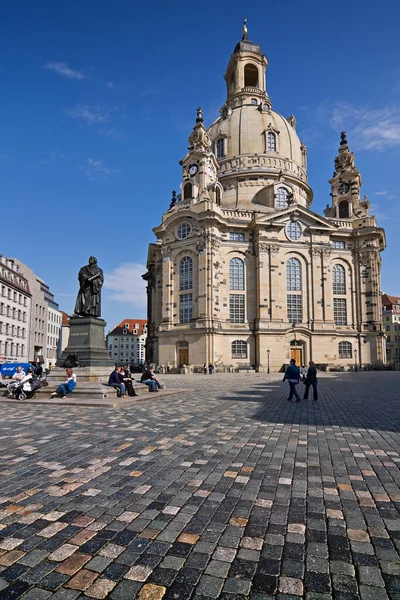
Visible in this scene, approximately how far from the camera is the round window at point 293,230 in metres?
53.8

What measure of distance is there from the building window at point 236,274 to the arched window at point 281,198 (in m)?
11.2

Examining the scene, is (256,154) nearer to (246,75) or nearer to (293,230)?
(293,230)

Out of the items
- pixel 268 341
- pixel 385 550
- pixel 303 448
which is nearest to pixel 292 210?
pixel 268 341

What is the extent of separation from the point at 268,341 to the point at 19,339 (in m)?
36.8

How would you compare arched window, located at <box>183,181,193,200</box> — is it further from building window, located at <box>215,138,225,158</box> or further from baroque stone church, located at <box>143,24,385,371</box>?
building window, located at <box>215,138,225,158</box>

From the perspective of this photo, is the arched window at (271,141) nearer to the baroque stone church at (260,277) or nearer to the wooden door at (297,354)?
the baroque stone church at (260,277)

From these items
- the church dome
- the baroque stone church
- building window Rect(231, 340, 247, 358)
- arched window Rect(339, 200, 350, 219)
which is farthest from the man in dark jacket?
arched window Rect(339, 200, 350, 219)

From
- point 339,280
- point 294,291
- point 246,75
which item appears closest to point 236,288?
point 294,291

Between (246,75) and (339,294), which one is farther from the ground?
(246,75)

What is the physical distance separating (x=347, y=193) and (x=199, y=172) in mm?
23476

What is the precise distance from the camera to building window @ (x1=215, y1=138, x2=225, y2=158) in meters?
64.2

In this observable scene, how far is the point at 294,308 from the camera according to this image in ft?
173

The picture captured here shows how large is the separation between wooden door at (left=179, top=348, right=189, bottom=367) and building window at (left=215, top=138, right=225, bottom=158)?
3281 cm

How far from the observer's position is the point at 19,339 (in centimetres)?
5969
